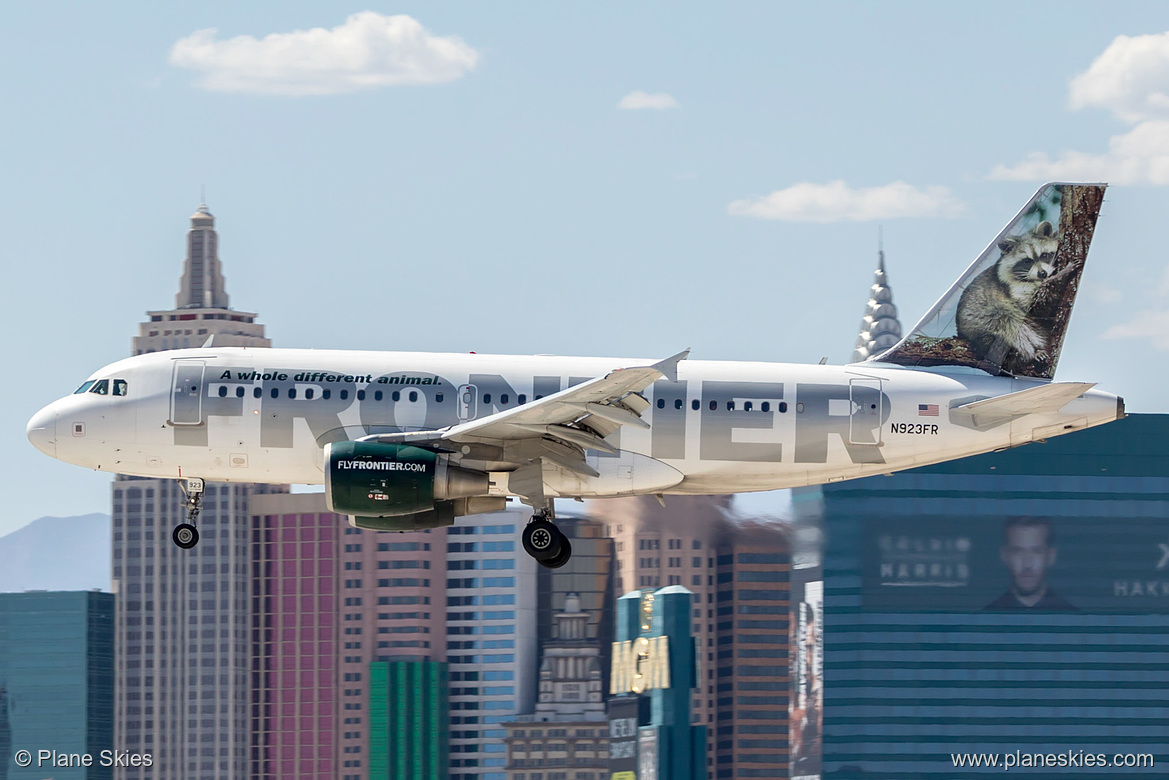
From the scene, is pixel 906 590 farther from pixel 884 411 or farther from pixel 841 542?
pixel 884 411

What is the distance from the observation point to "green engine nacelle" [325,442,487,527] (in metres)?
44.8

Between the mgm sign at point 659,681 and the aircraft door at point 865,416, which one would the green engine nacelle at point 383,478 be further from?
the mgm sign at point 659,681

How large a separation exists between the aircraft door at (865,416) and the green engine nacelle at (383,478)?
1035 cm

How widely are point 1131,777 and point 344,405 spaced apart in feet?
470

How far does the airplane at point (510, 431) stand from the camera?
4612cm

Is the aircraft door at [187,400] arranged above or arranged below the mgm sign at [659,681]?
above

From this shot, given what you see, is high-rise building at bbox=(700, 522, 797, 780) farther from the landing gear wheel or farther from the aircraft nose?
the aircraft nose

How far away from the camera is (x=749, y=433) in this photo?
155ft

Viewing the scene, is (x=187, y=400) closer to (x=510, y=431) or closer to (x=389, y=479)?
(x=389, y=479)

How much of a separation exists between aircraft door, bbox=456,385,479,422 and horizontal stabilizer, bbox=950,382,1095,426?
40.2 feet

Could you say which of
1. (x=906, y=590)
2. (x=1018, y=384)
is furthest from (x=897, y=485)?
(x=1018, y=384)

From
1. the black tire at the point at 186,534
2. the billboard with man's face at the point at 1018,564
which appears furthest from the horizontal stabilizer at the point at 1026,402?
the billboard with man's face at the point at 1018,564

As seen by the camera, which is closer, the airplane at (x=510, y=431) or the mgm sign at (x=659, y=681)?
the airplane at (x=510, y=431)

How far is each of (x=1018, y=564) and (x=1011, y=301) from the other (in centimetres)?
12124
